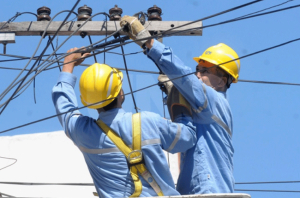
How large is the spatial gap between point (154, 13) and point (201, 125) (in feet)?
6.70

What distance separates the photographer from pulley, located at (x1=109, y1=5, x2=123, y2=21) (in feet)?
26.9

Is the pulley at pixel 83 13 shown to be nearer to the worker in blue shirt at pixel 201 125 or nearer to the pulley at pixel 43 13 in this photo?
the pulley at pixel 43 13

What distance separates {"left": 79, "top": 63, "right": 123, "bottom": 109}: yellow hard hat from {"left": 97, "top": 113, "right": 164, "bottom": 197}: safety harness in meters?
0.37

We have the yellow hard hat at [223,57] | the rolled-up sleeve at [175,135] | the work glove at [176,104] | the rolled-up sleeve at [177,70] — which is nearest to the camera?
the rolled-up sleeve at [175,135]

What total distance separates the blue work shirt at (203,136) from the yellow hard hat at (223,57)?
0.64 meters

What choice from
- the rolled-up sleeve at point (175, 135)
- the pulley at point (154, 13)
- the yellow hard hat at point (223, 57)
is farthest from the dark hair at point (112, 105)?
the pulley at point (154, 13)

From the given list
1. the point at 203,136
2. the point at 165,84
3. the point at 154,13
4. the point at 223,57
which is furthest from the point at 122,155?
the point at 154,13

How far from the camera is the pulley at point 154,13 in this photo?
8.07 meters

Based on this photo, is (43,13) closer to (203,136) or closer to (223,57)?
(223,57)

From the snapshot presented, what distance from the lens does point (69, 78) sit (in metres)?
6.63

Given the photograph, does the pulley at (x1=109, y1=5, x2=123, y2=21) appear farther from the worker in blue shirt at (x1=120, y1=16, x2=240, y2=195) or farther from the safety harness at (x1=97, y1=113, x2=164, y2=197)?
the safety harness at (x1=97, y1=113, x2=164, y2=197)

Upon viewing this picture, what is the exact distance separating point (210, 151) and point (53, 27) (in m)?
2.69

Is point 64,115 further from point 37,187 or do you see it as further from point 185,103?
point 37,187

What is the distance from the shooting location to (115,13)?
8242mm
